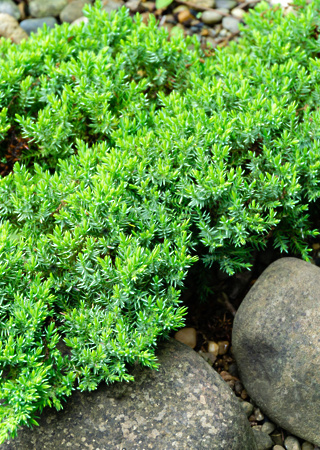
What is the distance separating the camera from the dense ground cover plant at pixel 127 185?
2.62 m

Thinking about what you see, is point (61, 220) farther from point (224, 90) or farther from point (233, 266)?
point (224, 90)

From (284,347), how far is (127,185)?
1.36 metres

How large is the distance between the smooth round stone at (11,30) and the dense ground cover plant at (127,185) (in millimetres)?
1391

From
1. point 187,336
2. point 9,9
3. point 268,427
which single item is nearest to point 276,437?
point 268,427

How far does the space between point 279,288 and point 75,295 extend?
1.26 metres

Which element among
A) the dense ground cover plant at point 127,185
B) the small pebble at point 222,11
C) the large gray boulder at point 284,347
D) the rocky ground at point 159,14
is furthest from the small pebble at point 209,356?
the small pebble at point 222,11

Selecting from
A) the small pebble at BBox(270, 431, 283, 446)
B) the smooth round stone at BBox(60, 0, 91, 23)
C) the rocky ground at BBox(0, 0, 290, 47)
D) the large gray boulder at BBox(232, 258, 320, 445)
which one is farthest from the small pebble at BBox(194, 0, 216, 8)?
the small pebble at BBox(270, 431, 283, 446)

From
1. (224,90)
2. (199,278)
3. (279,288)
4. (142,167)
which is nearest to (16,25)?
(224,90)

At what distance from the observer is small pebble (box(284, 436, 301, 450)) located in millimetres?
3035

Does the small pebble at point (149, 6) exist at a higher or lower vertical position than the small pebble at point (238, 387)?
higher

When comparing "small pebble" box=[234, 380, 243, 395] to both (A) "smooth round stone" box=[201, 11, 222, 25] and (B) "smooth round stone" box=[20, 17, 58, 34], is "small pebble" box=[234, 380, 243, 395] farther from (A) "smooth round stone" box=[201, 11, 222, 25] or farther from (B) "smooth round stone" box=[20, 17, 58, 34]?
(B) "smooth round stone" box=[20, 17, 58, 34]

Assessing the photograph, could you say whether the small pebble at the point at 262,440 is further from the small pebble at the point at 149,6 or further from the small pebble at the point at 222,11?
the small pebble at the point at 149,6

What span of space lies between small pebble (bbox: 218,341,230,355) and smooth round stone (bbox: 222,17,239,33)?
3.48 m

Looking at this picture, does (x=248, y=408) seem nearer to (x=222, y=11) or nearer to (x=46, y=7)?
(x=222, y=11)
